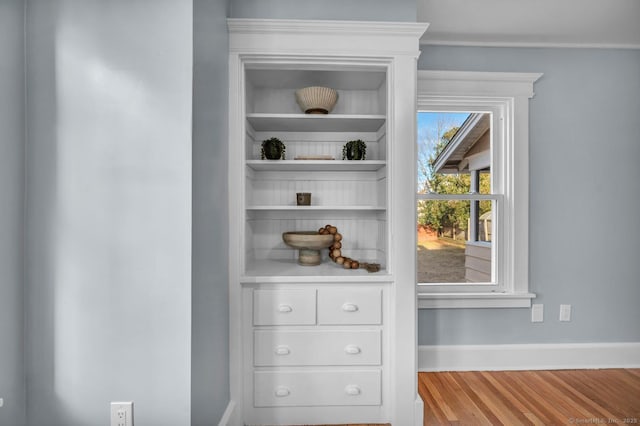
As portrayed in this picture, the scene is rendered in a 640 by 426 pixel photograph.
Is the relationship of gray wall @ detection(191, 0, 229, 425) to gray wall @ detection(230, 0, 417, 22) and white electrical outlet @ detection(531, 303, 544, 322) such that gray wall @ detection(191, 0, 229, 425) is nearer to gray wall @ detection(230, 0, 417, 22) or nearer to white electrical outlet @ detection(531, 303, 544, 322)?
gray wall @ detection(230, 0, 417, 22)

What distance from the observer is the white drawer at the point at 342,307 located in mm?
1946

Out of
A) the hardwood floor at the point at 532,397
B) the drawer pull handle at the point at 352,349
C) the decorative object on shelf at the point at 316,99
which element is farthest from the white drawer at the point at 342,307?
the decorative object on shelf at the point at 316,99

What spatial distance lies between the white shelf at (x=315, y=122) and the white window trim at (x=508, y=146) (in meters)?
0.67

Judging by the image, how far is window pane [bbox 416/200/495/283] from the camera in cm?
275

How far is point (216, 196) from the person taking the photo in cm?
169

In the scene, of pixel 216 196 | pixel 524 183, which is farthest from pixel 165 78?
pixel 524 183

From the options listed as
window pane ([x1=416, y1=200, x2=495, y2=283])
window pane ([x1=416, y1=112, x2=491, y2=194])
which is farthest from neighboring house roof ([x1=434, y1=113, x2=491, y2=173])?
window pane ([x1=416, y1=200, x2=495, y2=283])

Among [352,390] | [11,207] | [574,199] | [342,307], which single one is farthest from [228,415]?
[574,199]

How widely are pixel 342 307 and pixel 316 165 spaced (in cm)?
85

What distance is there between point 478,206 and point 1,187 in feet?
9.02

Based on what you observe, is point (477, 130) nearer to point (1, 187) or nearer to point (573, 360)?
point (573, 360)

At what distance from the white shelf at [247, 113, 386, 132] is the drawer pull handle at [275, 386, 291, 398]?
58.1 inches

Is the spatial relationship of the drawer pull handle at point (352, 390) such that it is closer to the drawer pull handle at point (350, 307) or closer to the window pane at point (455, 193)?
the drawer pull handle at point (350, 307)

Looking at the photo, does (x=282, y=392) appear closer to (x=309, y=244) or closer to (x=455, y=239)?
(x=309, y=244)
